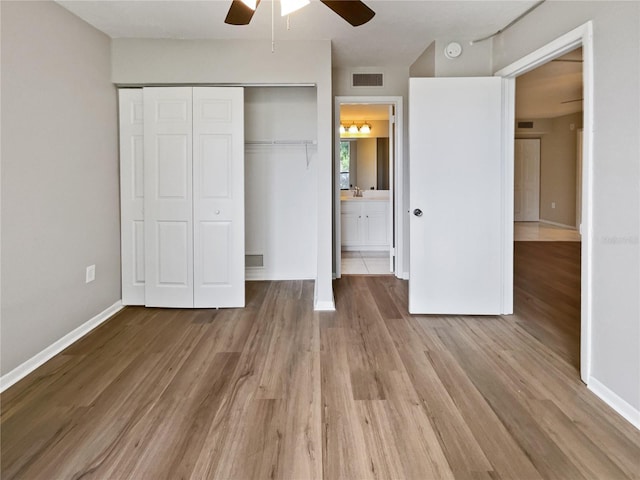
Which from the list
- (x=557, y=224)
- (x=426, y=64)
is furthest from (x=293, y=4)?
(x=557, y=224)

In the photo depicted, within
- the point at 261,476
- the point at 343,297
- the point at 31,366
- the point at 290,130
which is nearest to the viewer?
the point at 261,476

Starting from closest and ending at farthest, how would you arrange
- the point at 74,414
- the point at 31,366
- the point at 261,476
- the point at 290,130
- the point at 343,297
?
the point at 261,476
the point at 74,414
the point at 31,366
the point at 343,297
the point at 290,130

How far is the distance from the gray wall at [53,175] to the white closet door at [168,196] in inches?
12.7

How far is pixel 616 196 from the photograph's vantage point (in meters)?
2.06

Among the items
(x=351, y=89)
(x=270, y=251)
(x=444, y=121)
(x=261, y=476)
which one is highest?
(x=351, y=89)

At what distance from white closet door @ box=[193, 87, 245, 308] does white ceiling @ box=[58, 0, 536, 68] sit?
1.74 ft

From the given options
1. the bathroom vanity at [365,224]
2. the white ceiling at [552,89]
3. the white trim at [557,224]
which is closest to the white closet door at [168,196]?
the bathroom vanity at [365,224]

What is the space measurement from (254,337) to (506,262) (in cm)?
226

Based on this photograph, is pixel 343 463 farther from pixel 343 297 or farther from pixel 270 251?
pixel 270 251

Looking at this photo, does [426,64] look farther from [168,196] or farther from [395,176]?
[168,196]

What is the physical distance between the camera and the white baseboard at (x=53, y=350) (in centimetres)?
233

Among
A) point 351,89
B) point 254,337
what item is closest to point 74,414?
point 254,337

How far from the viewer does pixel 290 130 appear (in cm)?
466

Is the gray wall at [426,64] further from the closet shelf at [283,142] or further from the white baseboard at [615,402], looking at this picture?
the white baseboard at [615,402]
